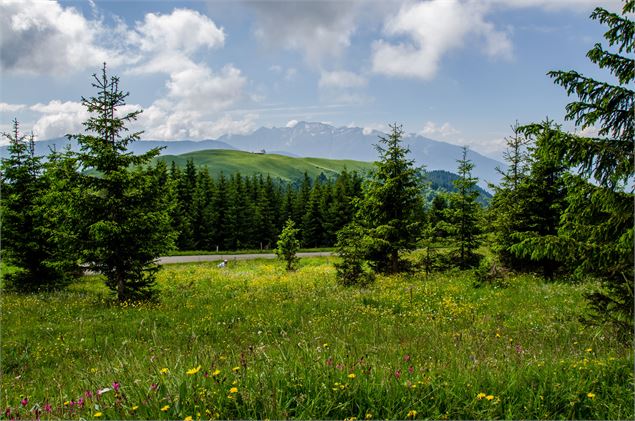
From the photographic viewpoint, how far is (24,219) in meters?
19.3

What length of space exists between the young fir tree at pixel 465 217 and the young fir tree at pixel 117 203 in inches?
629

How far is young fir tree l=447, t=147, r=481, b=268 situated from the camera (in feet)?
72.0

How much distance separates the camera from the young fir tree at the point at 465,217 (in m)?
21.9

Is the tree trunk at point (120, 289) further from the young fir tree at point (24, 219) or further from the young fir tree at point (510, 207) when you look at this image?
the young fir tree at point (510, 207)

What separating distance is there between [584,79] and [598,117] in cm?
74

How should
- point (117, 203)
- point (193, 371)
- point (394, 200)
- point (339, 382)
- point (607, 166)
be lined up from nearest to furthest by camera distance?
point (193, 371) < point (339, 382) < point (607, 166) < point (117, 203) < point (394, 200)

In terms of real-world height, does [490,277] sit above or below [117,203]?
below

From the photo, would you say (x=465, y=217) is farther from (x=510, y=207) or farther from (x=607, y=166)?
(x=607, y=166)

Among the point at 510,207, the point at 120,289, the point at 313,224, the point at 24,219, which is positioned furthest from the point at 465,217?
the point at 313,224

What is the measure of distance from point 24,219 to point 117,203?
30.5 ft

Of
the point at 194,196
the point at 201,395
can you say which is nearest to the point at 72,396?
the point at 201,395

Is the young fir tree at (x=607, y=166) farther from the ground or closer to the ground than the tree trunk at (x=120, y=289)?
farther from the ground

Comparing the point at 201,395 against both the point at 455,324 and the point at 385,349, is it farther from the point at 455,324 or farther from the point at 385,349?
the point at 455,324

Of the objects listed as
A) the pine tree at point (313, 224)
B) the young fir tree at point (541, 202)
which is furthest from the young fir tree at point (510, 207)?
the pine tree at point (313, 224)
